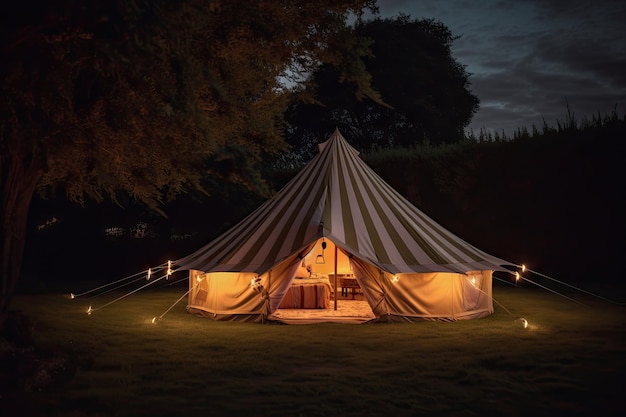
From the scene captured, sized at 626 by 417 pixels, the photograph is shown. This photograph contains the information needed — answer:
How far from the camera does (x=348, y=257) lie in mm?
10047

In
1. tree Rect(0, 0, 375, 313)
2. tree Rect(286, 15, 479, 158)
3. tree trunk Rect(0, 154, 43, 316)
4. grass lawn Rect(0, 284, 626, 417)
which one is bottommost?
grass lawn Rect(0, 284, 626, 417)

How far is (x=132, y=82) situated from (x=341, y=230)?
478cm

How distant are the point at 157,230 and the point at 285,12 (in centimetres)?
1373

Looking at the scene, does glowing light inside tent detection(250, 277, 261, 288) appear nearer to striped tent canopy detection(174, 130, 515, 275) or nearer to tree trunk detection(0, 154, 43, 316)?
striped tent canopy detection(174, 130, 515, 275)

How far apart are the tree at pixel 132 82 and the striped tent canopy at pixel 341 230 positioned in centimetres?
272

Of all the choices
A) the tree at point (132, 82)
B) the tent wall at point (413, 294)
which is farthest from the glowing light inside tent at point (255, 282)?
the tree at point (132, 82)

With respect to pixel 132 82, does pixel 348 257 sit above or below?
below

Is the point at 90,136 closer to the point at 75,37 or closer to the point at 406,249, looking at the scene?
the point at 75,37

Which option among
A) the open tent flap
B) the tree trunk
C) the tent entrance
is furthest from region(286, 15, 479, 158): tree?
the tree trunk

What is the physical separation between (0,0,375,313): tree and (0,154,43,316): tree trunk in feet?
0.04

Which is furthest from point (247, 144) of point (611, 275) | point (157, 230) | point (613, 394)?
point (157, 230)

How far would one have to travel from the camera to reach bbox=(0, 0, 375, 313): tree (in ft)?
16.9

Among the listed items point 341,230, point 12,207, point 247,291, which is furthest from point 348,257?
point 12,207

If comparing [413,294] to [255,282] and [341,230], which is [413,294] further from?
[255,282]
